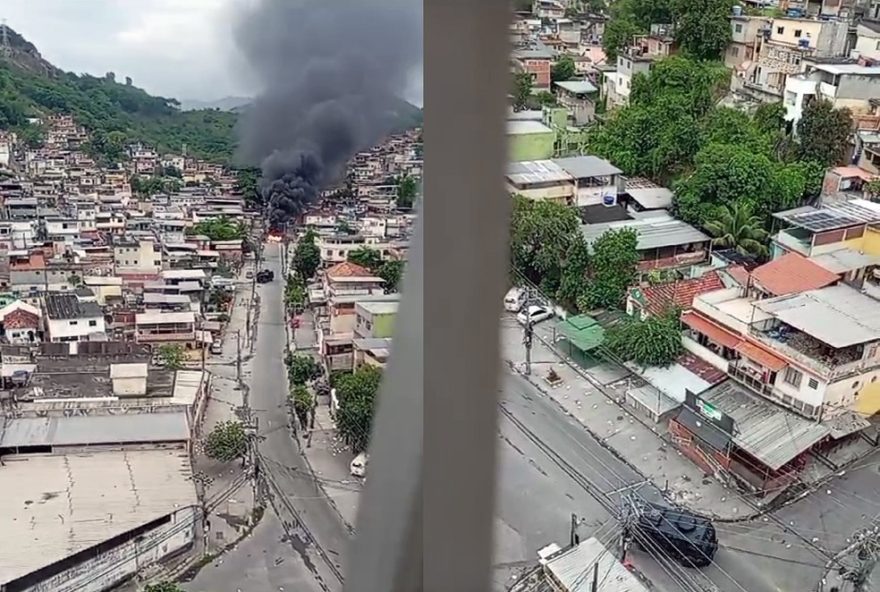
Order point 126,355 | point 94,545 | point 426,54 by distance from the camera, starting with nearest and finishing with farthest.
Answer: point 426,54, point 94,545, point 126,355

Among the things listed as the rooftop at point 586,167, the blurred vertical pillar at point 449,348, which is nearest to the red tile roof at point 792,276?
the rooftop at point 586,167

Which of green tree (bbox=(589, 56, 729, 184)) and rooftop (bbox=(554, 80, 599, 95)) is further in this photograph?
rooftop (bbox=(554, 80, 599, 95))

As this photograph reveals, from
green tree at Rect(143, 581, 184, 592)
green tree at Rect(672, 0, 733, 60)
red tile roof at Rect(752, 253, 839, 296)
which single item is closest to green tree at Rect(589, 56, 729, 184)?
green tree at Rect(672, 0, 733, 60)

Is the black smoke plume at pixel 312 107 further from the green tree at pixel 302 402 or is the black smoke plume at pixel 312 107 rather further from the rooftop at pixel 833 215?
the rooftop at pixel 833 215

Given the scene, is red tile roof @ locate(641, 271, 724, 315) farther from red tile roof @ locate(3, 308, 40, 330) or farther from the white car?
red tile roof @ locate(3, 308, 40, 330)

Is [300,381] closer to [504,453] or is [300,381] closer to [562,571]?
[562,571]

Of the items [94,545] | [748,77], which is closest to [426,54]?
[94,545]
